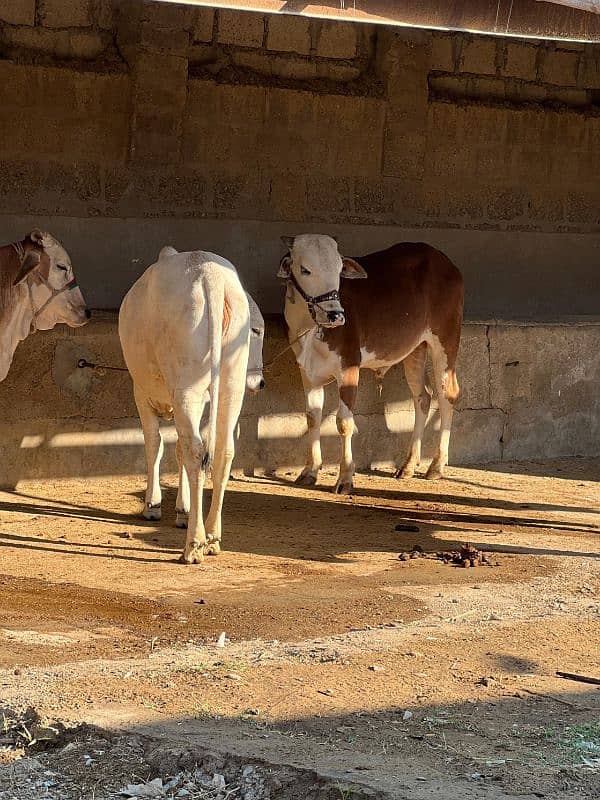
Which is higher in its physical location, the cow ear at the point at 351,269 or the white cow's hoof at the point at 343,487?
the cow ear at the point at 351,269

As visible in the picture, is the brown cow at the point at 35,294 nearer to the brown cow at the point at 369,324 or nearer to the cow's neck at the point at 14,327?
the cow's neck at the point at 14,327

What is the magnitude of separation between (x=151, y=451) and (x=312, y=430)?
2117 mm

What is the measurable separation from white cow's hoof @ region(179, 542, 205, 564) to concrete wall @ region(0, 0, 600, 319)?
3946 mm

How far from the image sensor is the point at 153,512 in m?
9.55

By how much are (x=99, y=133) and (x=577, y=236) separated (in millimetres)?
5544

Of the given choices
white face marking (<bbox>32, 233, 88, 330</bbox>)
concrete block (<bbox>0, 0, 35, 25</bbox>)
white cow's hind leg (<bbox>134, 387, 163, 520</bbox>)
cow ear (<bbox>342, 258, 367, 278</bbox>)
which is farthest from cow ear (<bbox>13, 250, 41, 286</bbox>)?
concrete block (<bbox>0, 0, 35, 25</bbox>)

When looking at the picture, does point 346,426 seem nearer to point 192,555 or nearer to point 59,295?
point 59,295

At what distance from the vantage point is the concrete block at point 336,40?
12.6 metres

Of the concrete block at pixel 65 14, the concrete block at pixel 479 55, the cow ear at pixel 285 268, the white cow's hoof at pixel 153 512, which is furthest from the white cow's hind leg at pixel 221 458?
the concrete block at pixel 479 55

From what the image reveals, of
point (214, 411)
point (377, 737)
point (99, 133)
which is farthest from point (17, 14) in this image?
point (377, 737)

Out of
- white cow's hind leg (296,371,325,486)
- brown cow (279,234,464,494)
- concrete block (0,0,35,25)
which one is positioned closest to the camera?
brown cow (279,234,464,494)

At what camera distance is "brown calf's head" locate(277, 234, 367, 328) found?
33.2 ft

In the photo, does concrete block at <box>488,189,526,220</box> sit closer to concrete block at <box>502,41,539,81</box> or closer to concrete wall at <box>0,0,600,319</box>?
concrete wall at <box>0,0,600,319</box>

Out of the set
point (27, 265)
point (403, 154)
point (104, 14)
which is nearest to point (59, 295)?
point (27, 265)
